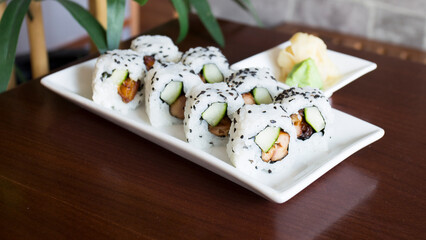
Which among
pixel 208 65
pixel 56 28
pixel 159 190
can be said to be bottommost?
pixel 56 28

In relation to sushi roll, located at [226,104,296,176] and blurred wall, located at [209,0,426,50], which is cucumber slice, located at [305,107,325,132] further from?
blurred wall, located at [209,0,426,50]

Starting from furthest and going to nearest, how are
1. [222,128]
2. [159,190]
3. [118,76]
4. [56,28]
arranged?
[56,28]
[118,76]
[222,128]
[159,190]

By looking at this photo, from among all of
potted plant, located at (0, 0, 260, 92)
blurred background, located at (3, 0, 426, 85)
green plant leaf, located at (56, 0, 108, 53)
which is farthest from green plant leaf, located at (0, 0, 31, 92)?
blurred background, located at (3, 0, 426, 85)

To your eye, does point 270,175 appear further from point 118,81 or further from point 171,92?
point 118,81

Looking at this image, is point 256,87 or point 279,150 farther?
point 256,87

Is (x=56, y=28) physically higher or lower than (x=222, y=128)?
lower

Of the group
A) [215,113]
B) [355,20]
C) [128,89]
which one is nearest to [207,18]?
[128,89]

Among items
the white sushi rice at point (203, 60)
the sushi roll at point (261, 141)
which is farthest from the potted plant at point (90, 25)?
the sushi roll at point (261, 141)
